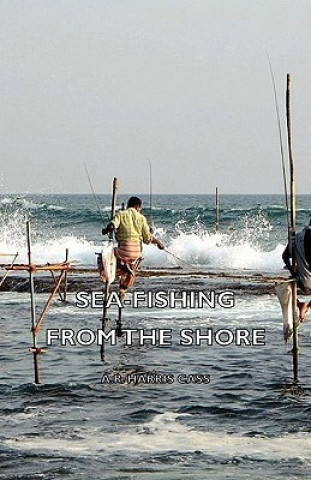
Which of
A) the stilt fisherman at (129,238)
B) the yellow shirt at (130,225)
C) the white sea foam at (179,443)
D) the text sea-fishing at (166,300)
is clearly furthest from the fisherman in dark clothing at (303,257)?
the text sea-fishing at (166,300)

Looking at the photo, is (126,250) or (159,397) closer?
(159,397)

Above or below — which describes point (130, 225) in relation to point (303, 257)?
above

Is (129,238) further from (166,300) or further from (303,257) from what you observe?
(166,300)

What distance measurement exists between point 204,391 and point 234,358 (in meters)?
2.23

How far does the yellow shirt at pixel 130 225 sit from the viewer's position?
1218 centimetres

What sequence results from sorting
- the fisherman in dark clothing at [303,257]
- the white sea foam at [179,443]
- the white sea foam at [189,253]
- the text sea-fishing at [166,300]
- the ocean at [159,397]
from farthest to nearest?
the white sea foam at [189,253]
the text sea-fishing at [166,300]
the fisherman in dark clothing at [303,257]
the white sea foam at [179,443]
the ocean at [159,397]

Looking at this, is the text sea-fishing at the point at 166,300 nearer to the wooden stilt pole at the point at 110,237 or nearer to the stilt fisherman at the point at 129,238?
the wooden stilt pole at the point at 110,237

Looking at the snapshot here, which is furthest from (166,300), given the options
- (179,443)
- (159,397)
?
(179,443)

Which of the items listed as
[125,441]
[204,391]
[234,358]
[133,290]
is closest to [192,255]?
[133,290]

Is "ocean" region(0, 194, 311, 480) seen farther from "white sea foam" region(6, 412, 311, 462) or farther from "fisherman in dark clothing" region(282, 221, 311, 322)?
"fisherman in dark clothing" region(282, 221, 311, 322)

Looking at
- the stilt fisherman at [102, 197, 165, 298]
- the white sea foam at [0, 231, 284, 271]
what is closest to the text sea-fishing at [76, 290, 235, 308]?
the stilt fisherman at [102, 197, 165, 298]

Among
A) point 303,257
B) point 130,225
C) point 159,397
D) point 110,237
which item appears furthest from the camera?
point 110,237

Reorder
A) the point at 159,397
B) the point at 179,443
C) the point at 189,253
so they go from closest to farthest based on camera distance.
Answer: the point at 179,443
the point at 159,397
the point at 189,253

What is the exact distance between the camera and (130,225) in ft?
40.0
